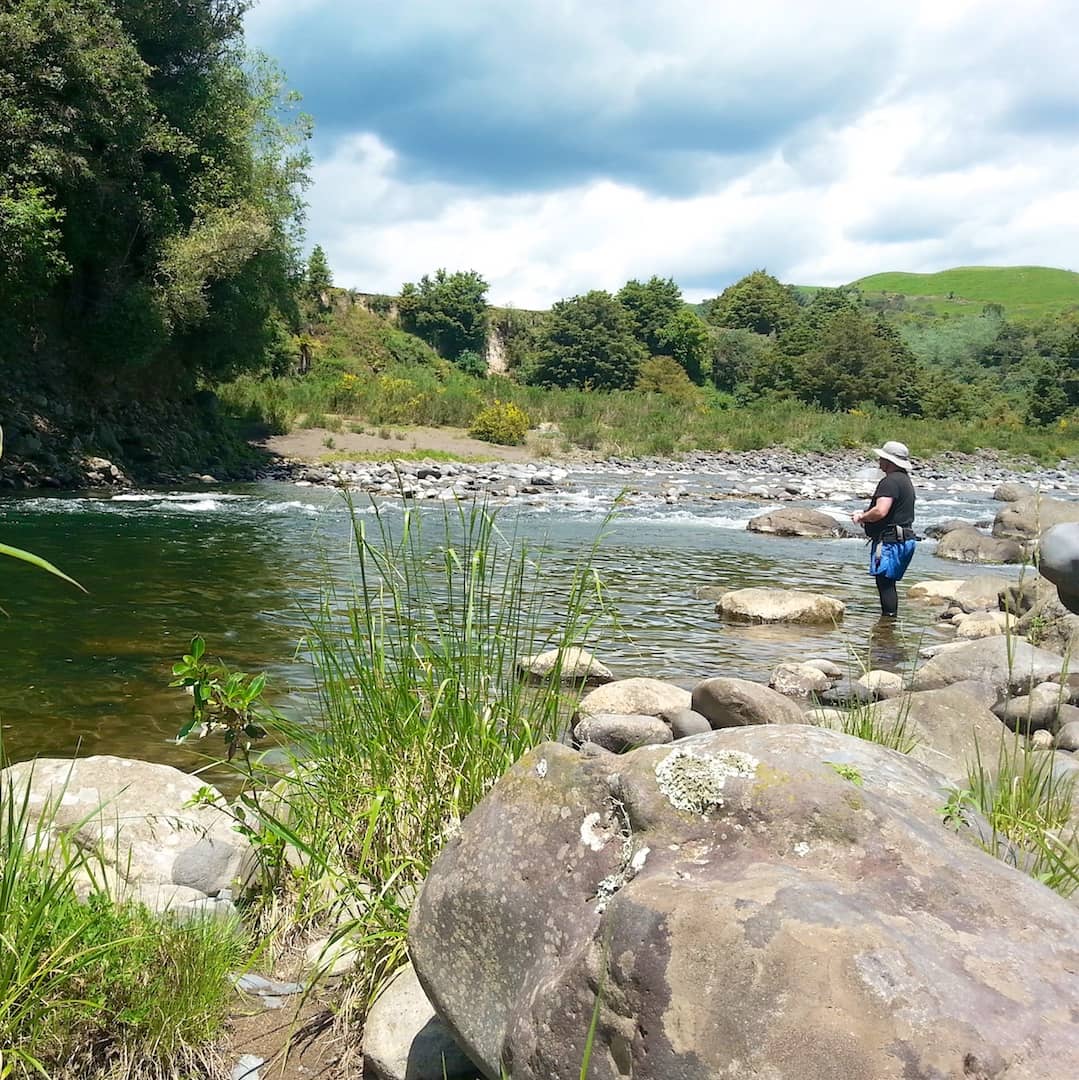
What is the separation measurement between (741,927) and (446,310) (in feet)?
207

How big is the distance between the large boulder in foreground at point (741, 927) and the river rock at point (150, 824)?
1229 mm

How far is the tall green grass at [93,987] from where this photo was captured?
1944 mm

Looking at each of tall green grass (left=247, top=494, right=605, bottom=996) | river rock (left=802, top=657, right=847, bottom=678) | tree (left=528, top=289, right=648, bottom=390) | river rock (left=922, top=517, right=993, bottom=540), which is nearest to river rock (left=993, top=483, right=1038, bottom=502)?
river rock (left=922, top=517, right=993, bottom=540)

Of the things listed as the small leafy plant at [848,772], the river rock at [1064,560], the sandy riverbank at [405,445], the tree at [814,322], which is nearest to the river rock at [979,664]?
the river rock at [1064,560]

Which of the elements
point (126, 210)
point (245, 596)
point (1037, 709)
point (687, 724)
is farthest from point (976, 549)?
point (126, 210)

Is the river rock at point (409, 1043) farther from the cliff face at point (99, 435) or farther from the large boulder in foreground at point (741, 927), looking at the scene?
the cliff face at point (99, 435)

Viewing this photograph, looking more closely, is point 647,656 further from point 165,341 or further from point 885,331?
point 885,331

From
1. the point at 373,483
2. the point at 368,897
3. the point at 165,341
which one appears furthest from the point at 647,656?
the point at 165,341

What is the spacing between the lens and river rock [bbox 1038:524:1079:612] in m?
4.36

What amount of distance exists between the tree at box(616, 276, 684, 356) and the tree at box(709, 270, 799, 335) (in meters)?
10.9

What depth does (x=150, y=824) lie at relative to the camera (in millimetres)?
3123

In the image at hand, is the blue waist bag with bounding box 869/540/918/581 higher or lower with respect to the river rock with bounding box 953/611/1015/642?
higher

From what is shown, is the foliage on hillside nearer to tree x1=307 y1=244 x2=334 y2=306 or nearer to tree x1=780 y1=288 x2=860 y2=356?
tree x1=307 y1=244 x2=334 y2=306

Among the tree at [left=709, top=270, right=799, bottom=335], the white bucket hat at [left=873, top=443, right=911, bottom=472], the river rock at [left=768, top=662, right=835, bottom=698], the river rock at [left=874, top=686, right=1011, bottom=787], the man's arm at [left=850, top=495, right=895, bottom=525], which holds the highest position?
the tree at [left=709, top=270, right=799, bottom=335]
